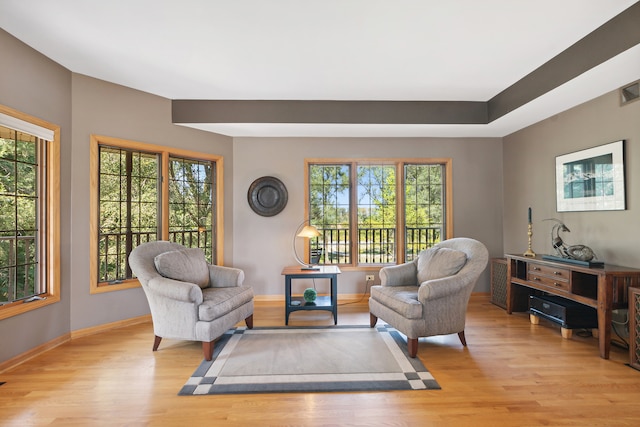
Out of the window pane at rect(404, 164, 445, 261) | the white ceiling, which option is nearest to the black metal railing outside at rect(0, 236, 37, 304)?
the white ceiling

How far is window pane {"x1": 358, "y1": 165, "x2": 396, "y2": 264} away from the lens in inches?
192

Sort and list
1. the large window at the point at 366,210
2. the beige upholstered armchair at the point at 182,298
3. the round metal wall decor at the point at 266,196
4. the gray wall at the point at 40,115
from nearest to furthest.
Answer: the gray wall at the point at 40,115 → the beige upholstered armchair at the point at 182,298 → the round metal wall decor at the point at 266,196 → the large window at the point at 366,210

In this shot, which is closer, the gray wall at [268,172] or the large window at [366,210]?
the gray wall at [268,172]

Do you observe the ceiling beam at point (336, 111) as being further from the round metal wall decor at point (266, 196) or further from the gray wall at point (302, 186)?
the round metal wall decor at point (266, 196)

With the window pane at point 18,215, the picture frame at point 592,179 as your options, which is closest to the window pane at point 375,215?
the picture frame at point 592,179

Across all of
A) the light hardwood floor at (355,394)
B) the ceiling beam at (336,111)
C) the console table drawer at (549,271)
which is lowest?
the light hardwood floor at (355,394)

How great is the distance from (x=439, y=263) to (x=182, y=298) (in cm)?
237

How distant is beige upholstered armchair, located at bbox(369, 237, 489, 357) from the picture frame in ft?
4.13

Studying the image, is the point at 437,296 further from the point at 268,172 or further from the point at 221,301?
the point at 268,172

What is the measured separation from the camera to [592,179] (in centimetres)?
334

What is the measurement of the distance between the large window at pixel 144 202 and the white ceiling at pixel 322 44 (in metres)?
0.77

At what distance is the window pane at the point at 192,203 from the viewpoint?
419 cm

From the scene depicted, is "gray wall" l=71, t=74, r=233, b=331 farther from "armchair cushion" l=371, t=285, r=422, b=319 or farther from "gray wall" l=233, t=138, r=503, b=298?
"armchair cushion" l=371, t=285, r=422, b=319

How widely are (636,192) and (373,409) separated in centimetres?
293
